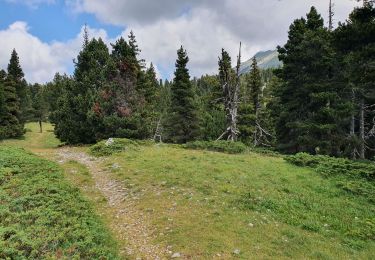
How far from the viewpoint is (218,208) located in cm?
1293

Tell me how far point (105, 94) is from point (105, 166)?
1343 cm

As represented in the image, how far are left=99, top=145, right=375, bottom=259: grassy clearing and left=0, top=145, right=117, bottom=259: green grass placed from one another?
2315 mm

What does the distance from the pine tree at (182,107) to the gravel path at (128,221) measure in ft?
74.6

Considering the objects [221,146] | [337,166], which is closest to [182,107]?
[221,146]

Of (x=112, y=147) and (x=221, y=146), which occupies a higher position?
(x=112, y=147)

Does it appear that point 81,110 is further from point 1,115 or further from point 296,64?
point 1,115

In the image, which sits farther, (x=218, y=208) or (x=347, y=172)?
(x=347, y=172)

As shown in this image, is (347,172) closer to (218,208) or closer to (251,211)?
(251,211)

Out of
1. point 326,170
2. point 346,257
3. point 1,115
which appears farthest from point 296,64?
point 1,115

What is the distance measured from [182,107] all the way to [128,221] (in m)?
30.3

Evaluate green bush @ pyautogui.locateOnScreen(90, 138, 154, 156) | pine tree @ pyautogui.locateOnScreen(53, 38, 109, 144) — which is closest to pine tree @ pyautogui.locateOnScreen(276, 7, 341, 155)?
green bush @ pyautogui.locateOnScreen(90, 138, 154, 156)

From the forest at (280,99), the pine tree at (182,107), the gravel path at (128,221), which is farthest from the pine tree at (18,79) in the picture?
the gravel path at (128,221)

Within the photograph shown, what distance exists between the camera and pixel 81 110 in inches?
1299

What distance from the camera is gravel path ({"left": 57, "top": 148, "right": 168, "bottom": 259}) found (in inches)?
391
